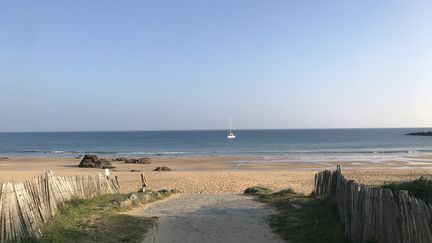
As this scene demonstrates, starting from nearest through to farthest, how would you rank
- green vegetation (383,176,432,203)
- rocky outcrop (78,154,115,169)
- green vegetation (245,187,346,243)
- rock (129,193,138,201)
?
1. green vegetation (245,187,346,243)
2. green vegetation (383,176,432,203)
3. rock (129,193,138,201)
4. rocky outcrop (78,154,115,169)

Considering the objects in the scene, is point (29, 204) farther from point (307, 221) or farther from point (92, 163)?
point (92, 163)

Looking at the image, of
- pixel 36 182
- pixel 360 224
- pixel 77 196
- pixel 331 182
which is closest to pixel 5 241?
pixel 36 182

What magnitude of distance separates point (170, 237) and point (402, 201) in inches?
207

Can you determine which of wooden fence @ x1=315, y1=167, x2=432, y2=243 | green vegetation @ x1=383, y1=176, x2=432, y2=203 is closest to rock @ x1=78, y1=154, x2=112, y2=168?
wooden fence @ x1=315, y1=167, x2=432, y2=243

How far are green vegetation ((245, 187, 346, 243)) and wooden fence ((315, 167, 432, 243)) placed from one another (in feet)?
1.24

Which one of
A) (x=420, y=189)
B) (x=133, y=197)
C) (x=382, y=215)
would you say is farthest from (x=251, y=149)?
(x=382, y=215)

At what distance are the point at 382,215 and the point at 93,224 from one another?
21.7 ft

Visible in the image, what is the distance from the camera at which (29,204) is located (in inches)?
362

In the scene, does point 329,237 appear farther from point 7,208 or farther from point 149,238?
point 7,208

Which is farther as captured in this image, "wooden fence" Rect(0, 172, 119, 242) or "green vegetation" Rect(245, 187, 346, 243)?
"green vegetation" Rect(245, 187, 346, 243)

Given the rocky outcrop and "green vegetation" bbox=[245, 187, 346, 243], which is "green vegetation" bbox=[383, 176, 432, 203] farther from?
the rocky outcrop

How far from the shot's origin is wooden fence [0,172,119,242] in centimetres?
832

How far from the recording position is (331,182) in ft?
44.1

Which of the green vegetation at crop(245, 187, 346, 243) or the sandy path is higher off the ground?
the green vegetation at crop(245, 187, 346, 243)
